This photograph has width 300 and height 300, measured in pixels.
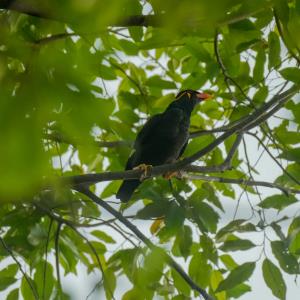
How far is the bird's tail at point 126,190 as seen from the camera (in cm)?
398

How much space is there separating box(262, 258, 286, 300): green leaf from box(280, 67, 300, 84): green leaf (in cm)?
92

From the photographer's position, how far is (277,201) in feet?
9.92

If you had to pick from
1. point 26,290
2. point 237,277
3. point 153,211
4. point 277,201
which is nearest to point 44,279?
point 26,290

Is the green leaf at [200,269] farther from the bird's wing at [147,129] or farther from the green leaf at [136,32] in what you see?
the green leaf at [136,32]

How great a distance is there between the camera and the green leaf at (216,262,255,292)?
2.84 m

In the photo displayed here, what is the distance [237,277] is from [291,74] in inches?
40.6

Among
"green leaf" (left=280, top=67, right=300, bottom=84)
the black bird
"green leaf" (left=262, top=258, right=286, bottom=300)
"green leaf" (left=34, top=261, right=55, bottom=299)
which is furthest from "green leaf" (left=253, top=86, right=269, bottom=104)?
"green leaf" (left=34, top=261, right=55, bottom=299)

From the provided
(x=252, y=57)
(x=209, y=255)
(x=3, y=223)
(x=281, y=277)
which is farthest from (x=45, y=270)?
(x=252, y=57)

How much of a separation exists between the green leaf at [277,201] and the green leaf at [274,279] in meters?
0.29

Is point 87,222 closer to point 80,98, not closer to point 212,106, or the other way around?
point 212,106

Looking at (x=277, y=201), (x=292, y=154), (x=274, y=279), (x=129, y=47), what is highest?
(x=129, y=47)

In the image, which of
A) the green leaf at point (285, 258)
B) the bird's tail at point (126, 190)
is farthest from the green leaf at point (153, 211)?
the bird's tail at point (126, 190)

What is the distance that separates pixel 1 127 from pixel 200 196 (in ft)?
8.52

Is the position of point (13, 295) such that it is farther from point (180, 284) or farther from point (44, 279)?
point (180, 284)
